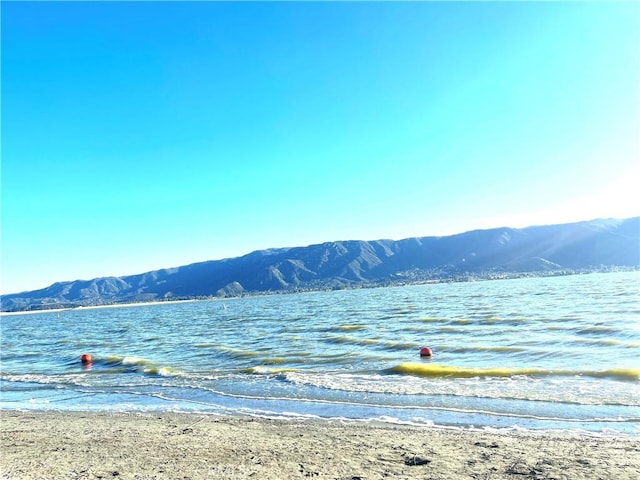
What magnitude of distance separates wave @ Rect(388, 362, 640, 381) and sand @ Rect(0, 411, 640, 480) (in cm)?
690

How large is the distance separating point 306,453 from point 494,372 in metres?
10.2

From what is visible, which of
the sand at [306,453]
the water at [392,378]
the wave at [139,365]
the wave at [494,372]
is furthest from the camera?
the wave at [139,365]

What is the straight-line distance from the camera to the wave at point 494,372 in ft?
49.1

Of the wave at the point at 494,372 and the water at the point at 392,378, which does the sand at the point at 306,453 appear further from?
the wave at the point at 494,372

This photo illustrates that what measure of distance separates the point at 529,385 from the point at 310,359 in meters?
11.0

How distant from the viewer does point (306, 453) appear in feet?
27.6

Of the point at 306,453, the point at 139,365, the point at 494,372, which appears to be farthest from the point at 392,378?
the point at 139,365

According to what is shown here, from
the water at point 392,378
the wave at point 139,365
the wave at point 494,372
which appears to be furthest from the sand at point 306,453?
the wave at point 139,365

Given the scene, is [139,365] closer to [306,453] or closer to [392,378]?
[392,378]

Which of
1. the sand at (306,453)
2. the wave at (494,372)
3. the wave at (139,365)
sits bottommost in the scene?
the wave at (494,372)

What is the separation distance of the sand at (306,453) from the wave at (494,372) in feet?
22.6

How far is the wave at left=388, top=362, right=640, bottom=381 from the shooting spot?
14969 mm

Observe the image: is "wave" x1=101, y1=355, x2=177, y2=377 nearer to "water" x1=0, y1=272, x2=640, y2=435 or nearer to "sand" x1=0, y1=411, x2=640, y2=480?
"water" x1=0, y1=272, x2=640, y2=435

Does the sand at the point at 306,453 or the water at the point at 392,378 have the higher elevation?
the sand at the point at 306,453
